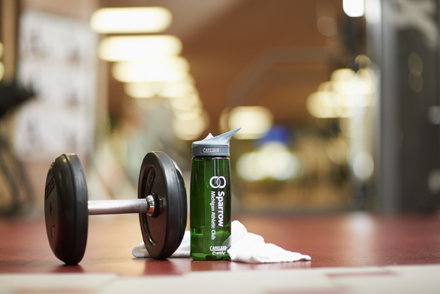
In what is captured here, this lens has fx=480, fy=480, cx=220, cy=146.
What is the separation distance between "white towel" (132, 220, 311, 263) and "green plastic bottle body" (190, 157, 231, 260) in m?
0.03

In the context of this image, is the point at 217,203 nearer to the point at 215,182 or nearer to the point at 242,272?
the point at 215,182

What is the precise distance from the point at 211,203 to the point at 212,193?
21mm

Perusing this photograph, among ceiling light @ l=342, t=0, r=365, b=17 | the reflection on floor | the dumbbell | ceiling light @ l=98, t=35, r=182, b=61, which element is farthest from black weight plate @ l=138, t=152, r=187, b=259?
ceiling light @ l=98, t=35, r=182, b=61

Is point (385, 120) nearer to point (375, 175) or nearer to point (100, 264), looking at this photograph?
point (375, 175)

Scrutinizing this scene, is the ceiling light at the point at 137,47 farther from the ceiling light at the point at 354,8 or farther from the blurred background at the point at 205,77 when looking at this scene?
the ceiling light at the point at 354,8

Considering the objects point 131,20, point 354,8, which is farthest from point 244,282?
point 131,20

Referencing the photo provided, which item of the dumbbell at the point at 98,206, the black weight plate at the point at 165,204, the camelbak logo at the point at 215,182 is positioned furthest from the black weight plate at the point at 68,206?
the camelbak logo at the point at 215,182

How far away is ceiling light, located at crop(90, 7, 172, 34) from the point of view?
553cm

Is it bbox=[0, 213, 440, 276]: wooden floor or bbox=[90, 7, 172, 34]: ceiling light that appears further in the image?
bbox=[90, 7, 172, 34]: ceiling light

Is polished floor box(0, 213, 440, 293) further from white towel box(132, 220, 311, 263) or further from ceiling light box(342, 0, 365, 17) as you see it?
ceiling light box(342, 0, 365, 17)

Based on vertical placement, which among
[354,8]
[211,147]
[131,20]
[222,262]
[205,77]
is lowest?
[222,262]

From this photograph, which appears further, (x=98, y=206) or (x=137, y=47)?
(x=137, y=47)

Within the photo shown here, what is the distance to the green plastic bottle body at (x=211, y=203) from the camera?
1.03 meters

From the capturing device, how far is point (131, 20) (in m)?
5.71
